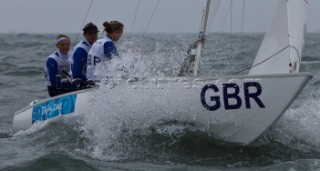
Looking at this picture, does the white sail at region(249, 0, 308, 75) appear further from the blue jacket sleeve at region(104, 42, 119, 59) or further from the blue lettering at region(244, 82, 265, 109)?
the blue jacket sleeve at region(104, 42, 119, 59)

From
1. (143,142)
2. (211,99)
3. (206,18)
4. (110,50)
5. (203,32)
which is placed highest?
(206,18)

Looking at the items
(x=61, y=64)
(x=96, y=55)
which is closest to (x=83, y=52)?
(x=96, y=55)

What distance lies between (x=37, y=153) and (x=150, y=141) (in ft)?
3.19

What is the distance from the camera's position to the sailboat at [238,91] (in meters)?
4.81

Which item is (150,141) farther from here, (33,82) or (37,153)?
(33,82)

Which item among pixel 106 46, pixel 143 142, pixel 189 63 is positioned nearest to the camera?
pixel 143 142

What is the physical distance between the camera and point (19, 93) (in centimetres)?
1003

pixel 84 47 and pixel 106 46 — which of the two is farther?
pixel 84 47

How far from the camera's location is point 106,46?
558 cm

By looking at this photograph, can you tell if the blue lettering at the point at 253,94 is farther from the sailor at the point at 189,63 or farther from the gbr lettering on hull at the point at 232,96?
the sailor at the point at 189,63

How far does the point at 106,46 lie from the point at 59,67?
1.17 m

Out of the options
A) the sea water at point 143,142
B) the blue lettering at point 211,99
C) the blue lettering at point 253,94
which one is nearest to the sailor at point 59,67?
the sea water at point 143,142

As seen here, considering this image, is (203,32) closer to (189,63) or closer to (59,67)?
(189,63)

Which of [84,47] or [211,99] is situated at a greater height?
[84,47]
